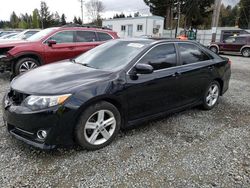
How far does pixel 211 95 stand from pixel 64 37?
190 inches

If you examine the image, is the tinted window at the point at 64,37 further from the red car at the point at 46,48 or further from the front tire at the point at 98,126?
the front tire at the point at 98,126

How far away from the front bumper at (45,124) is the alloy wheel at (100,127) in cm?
26

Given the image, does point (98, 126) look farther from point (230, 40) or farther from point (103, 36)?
point (230, 40)

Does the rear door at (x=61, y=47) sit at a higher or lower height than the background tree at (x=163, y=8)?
lower

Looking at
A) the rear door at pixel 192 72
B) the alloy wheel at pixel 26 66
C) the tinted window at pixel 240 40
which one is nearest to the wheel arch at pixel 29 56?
the alloy wheel at pixel 26 66

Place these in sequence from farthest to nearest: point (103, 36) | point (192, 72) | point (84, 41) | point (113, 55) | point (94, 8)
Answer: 1. point (94, 8)
2. point (103, 36)
3. point (84, 41)
4. point (192, 72)
5. point (113, 55)

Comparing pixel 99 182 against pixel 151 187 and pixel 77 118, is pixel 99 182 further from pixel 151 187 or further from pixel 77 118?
pixel 77 118

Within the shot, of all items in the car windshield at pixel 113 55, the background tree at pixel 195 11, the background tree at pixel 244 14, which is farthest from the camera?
the background tree at pixel 244 14

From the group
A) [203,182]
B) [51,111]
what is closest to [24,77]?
[51,111]

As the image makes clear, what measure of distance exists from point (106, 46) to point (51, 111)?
6.12ft

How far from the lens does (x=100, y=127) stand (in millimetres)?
3002

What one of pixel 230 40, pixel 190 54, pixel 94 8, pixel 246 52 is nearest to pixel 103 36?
pixel 190 54

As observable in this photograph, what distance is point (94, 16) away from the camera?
171ft

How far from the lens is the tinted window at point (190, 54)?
4011mm
